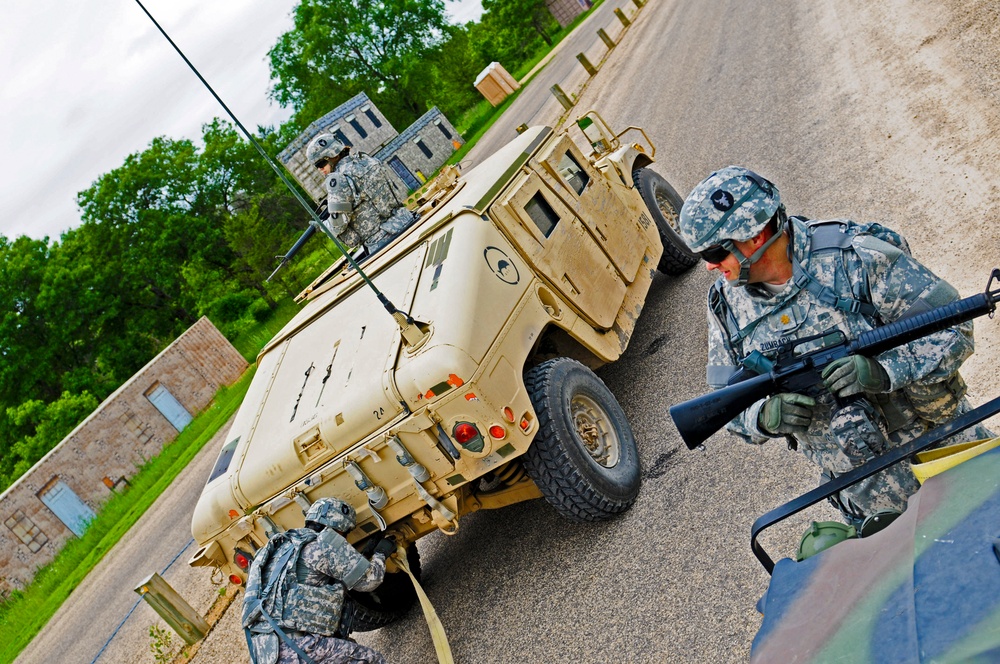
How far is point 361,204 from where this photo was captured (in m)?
6.66

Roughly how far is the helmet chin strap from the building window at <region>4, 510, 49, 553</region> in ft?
51.0

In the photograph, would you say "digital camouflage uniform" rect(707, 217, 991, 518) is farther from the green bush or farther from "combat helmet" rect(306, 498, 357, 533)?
the green bush

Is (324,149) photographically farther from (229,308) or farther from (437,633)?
(229,308)

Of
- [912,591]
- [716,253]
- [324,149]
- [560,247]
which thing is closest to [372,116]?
[324,149]

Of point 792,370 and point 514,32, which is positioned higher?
point 514,32

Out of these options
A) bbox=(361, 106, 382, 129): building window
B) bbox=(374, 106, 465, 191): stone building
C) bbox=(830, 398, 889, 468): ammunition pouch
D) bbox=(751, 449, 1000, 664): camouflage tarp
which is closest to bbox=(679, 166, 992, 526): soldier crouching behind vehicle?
bbox=(830, 398, 889, 468): ammunition pouch

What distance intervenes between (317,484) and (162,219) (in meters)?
38.3

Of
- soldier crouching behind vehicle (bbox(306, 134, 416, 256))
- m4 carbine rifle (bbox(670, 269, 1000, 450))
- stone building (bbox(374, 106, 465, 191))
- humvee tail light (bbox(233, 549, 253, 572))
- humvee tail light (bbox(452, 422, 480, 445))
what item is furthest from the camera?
stone building (bbox(374, 106, 465, 191))

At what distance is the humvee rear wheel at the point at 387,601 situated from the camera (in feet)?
17.7

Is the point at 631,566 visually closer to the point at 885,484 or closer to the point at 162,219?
the point at 885,484

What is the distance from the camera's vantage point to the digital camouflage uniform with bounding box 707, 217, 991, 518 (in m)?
2.56

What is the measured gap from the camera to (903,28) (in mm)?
8680

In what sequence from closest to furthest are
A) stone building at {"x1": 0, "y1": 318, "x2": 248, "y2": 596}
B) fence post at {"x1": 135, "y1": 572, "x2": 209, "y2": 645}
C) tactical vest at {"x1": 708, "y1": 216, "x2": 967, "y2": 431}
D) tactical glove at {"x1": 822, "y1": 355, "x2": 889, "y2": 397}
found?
tactical glove at {"x1": 822, "y1": 355, "x2": 889, "y2": 397} < tactical vest at {"x1": 708, "y1": 216, "x2": 967, "y2": 431} < fence post at {"x1": 135, "y1": 572, "x2": 209, "y2": 645} < stone building at {"x1": 0, "y1": 318, "x2": 248, "y2": 596}

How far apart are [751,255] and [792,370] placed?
0.41m
